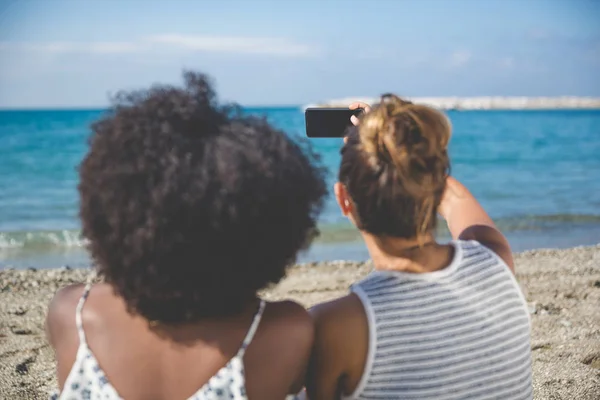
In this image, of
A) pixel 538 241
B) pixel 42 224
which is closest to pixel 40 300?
pixel 42 224

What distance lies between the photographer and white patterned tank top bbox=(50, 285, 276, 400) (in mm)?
1543

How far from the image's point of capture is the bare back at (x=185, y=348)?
1.56 metres

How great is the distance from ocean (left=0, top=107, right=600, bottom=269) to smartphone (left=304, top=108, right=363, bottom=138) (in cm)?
24

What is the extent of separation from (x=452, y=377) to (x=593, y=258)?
6.04 m

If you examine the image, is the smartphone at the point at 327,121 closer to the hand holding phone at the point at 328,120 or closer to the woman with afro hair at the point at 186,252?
the hand holding phone at the point at 328,120

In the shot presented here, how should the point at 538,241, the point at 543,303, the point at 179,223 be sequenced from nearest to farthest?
1. the point at 179,223
2. the point at 543,303
3. the point at 538,241

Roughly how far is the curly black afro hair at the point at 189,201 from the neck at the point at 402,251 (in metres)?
0.24

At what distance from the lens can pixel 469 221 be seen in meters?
2.13

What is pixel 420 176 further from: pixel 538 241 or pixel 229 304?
pixel 538 241

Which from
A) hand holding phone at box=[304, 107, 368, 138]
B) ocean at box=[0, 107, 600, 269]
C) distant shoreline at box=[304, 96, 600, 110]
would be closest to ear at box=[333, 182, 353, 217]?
ocean at box=[0, 107, 600, 269]

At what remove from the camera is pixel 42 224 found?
10.5 meters

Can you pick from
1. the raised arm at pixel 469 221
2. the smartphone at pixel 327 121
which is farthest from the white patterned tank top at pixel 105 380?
the smartphone at pixel 327 121

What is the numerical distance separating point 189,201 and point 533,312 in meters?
4.01

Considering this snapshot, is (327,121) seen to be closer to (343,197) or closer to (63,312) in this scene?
(343,197)
